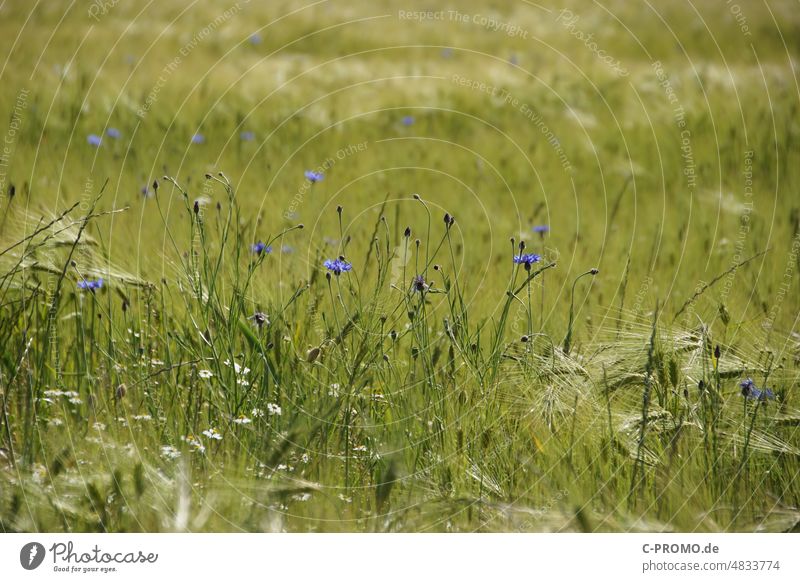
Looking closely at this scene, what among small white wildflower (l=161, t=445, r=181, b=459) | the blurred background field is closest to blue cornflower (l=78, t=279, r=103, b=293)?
the blurred background field

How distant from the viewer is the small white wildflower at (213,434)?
188 cm

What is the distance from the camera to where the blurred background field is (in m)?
1.86

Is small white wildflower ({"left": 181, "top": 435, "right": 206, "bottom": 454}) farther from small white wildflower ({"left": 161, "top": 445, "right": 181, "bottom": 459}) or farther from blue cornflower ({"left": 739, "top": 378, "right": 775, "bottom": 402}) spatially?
blue cornflower ({"left": 739, "top": 378, "right": 775, "bottom": 402})

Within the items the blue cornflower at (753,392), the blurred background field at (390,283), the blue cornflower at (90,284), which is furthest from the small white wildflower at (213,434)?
the blue cornflower at (753,392)

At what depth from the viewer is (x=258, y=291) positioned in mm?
2193

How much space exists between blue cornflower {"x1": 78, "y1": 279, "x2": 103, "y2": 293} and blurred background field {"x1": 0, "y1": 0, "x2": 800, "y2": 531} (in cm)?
3

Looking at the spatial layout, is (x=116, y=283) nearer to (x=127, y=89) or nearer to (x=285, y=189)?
(x=285, y=189)

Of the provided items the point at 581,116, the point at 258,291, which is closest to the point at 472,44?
the point at 581,116

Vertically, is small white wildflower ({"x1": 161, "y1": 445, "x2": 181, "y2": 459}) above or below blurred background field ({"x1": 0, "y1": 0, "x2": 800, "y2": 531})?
below

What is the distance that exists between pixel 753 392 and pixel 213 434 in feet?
3.97

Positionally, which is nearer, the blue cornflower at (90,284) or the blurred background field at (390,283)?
the blurred background field at (390,283)

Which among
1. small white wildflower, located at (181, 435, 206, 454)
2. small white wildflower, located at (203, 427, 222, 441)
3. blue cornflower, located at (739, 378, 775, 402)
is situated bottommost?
small white wildflower, located at (181, 435, 206, 454)

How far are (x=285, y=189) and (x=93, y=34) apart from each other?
3.83ft

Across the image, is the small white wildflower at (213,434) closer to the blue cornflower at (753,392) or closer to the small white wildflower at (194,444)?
the small white wildflower at (194,444)
